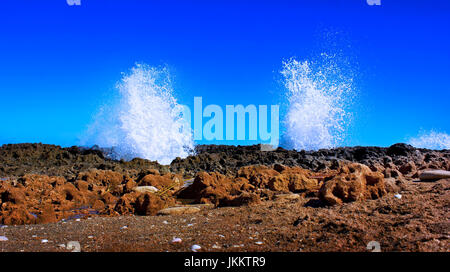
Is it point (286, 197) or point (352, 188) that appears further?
point (286, 197)

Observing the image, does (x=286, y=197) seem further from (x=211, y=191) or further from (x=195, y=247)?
(x=195, y=247)

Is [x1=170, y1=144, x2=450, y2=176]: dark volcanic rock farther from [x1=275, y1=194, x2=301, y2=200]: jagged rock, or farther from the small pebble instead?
the small pebble

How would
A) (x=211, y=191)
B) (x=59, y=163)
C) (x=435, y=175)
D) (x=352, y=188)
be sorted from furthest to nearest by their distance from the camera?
(x=59, y=163), (x=211, y=191), (x=435, y=175), (x=352, y=188)

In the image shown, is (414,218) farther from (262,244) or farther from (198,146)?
(198,146)

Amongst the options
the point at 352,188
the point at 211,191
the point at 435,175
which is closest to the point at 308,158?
the point at 435,175

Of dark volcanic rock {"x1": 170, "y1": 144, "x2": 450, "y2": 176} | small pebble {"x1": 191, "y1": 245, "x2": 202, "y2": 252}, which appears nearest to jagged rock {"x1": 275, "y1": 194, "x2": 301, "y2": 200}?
small pebble {"x1": 191, "y1": 245, "x2": 202, "y2": 252}

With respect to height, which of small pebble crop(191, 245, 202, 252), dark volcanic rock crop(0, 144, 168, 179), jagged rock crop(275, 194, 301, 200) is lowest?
small pebble crop(191, 245, 202, 252)

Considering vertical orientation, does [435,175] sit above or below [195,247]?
above

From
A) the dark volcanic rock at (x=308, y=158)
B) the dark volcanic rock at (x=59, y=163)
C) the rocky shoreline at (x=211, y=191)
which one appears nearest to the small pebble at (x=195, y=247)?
the rocky shoreline at (x=211, y=191)

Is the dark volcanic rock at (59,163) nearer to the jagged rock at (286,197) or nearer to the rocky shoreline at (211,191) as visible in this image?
the rocky shoreline at (211,191)

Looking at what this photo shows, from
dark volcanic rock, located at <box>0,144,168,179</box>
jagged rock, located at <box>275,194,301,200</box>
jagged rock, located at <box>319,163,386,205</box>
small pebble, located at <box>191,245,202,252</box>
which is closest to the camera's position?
small pebble, located at <box>191,245,202,252</box>

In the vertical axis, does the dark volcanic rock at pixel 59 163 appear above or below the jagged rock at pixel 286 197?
above
